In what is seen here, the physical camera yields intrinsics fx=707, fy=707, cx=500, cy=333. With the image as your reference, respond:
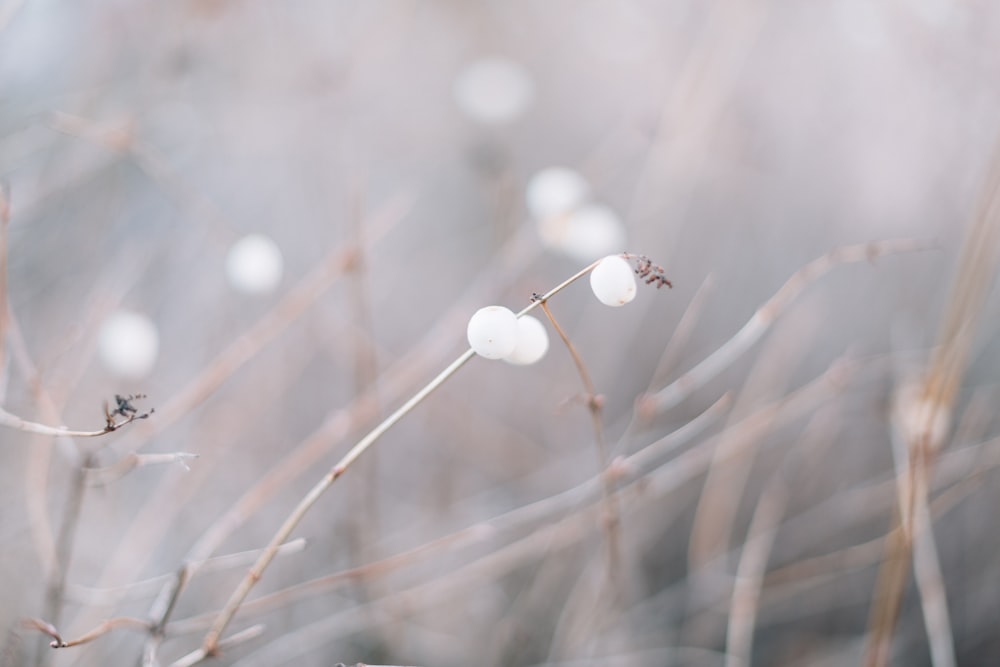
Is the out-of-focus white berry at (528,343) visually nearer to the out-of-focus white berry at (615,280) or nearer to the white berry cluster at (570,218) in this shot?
the out-of-focus white berry at (615,280)

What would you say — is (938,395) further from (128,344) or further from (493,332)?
(128,344)

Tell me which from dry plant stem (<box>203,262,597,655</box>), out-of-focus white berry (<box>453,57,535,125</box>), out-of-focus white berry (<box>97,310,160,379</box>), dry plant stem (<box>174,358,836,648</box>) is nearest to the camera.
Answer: dry plant stem (<box>203,262,597,655</box>)

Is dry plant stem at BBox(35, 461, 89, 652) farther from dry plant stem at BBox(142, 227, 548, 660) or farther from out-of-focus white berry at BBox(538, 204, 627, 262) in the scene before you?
out-of-focus white berry at BBox(538, 204, 627, 262)

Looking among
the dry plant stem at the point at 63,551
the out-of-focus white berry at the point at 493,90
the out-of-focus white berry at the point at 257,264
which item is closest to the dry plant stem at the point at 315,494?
the dry plant stem at the point at 63,551

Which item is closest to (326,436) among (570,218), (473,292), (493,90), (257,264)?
(257,264)

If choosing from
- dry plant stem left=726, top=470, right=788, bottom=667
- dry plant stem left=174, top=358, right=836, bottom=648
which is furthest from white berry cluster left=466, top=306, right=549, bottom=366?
dry plant stem left=726, top=470, right=788, bottom=667
